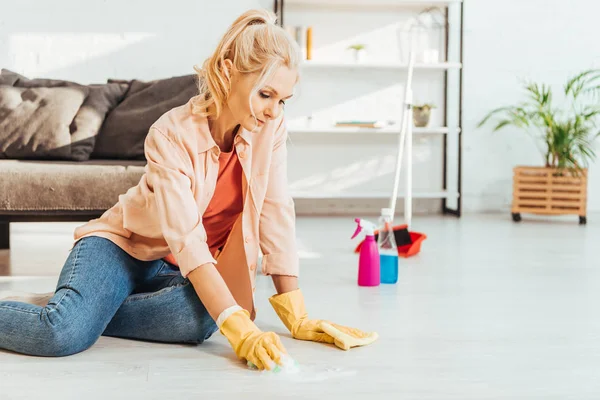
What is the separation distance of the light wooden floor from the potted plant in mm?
1722

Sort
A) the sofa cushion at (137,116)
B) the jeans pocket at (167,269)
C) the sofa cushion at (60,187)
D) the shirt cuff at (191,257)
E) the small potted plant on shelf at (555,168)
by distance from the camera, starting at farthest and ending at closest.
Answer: the small potted plant on shelf at (555,168) < the sofa cushion at (137,116) < the sofa cushion at (60,187) < the jeans pocket at (167,269) < the shirt cuff at (191,257)

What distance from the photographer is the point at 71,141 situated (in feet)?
10.5

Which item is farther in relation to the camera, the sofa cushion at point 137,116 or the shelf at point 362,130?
the shelf at point 362,130

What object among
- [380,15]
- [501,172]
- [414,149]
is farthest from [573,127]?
[380,15]

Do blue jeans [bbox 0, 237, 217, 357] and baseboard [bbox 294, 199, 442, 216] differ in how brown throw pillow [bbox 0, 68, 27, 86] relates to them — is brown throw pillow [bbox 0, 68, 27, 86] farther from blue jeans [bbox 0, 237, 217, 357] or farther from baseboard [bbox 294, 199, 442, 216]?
baseboard [bbox 294, 199, 442, 216]

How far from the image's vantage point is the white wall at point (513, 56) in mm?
5121

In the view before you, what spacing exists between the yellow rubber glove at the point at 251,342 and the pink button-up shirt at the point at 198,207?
0.15m

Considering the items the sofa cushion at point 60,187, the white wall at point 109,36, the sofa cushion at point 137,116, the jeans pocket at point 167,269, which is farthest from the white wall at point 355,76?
the jeans pocket at point 167,269

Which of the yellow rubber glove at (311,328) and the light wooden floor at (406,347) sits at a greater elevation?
the yellow rubber glove at (311,328)

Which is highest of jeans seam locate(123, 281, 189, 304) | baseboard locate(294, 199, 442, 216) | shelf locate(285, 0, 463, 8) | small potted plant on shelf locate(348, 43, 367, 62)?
shelf locate(285, 0, 463, 8)

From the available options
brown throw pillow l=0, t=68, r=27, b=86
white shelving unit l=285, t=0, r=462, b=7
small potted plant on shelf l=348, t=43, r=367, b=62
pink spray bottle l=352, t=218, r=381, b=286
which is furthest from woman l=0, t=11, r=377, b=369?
white shelving unit l=285, t=0, r=462, b=7

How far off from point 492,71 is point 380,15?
0.89m

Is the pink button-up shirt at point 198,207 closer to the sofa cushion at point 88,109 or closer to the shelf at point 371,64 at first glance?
the sofa cushion at point 88,109

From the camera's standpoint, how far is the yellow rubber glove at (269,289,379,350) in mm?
1732
